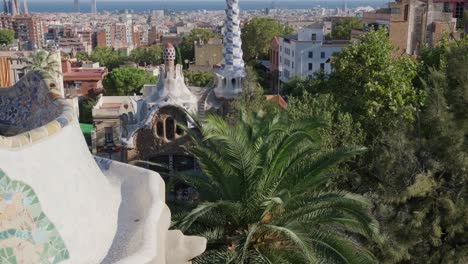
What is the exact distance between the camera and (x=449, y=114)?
1038cm

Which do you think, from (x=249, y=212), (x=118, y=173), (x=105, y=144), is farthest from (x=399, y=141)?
(x=105, y=144)

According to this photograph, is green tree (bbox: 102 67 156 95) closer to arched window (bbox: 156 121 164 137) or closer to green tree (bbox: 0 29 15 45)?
arched window (bbox: 156 121 164 137)

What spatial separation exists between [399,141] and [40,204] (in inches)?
308

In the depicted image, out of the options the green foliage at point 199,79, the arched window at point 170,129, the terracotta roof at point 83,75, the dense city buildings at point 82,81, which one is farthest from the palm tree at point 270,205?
the terracotta roof at point 83,75

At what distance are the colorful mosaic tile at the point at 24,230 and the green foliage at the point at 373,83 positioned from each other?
34.5ft

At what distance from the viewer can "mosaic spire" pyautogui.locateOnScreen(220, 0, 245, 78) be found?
63.5ft

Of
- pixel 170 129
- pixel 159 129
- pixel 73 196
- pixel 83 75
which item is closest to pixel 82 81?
pixel 83 75

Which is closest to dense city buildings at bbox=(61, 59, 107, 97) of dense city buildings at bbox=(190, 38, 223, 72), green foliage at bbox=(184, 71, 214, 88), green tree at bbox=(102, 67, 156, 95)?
green tree at bbox=(102, 67, 156, 95)

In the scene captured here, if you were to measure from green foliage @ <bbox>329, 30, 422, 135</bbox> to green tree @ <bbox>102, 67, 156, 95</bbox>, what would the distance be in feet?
78.9

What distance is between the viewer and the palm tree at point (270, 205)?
7.56 meters

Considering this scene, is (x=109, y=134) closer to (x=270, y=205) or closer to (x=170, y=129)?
(x=170, y=129)

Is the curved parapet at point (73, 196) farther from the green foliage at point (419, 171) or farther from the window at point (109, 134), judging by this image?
the window at point (109, 134)

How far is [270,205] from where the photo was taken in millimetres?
7781

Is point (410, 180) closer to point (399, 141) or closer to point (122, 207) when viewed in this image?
point (399, 141)
